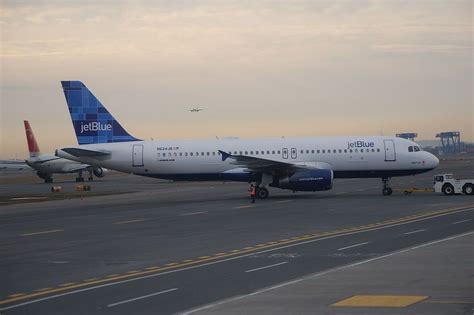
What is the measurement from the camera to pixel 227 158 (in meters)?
53.4

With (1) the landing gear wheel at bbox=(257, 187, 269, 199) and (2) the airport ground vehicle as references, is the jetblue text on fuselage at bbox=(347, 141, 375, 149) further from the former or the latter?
(1) the landing gear wheel at bbox=(257, 187, 269, 199)

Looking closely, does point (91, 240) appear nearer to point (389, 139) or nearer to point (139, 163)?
point (139, 163)

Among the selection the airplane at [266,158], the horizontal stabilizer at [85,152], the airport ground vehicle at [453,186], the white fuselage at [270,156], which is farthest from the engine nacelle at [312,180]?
the horizontal stabilizer at [85,152]

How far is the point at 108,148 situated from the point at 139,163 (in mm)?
2538

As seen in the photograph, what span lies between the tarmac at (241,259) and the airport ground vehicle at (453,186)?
8.26m

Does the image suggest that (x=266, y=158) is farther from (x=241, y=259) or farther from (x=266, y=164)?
(x=241, y=259)

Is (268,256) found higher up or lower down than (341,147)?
lower down

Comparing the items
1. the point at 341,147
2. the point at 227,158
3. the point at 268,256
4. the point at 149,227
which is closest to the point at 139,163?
the point at 227,158

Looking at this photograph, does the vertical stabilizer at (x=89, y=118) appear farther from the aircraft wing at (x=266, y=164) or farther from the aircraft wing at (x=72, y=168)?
the aircraft wing at (x=72, y=168)

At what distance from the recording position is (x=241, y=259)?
23.1m

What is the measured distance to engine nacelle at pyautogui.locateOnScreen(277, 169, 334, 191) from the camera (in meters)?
49.7

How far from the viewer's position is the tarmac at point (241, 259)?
16.2 meters

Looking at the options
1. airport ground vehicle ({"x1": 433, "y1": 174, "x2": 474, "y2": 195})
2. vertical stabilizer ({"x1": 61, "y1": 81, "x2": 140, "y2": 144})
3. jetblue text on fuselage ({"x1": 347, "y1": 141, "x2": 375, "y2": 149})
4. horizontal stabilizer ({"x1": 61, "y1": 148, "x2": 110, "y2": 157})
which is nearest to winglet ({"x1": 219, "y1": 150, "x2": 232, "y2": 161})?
vertical stabilizer ({"x1": 61, "y1": 81, "x2": 140, "y2": 144})

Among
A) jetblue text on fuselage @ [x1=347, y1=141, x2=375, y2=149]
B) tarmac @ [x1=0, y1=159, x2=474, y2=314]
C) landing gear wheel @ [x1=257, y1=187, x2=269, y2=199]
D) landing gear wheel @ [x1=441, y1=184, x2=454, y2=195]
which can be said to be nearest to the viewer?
tarmac @ [x1=0, y1=159, x2=474, y2=314]
